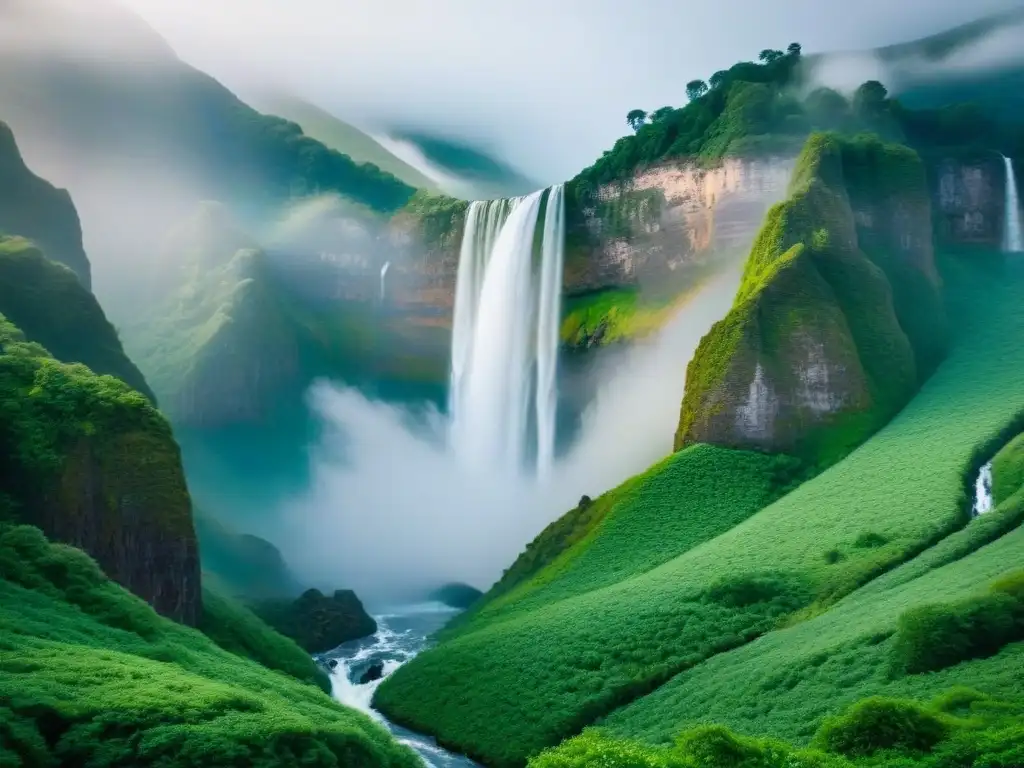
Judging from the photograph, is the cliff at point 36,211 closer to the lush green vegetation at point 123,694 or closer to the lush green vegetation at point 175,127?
the lush green vegetation at point 123,694

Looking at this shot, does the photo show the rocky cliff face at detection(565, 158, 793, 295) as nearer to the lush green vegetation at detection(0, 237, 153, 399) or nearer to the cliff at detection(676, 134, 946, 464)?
the cliff at detection(676, 134, 946, 464)

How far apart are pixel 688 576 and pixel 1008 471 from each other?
12888 mm

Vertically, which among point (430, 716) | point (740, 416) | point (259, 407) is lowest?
point (430, 716)

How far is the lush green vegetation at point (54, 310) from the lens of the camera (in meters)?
48.4

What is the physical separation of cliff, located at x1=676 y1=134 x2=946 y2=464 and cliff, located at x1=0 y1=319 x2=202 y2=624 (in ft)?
86.7

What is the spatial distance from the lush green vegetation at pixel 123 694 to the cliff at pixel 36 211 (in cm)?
3554

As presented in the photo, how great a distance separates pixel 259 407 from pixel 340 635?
4110cm

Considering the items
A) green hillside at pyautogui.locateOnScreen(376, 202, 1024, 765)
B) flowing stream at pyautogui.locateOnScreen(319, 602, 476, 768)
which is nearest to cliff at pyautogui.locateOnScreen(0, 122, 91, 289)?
flowing stream at pyautogui.locateOnScreen(319, 602, 476, 768)

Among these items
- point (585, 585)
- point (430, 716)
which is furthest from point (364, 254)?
point (430, 716)

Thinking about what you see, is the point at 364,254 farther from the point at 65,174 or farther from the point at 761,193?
the point at 761,193

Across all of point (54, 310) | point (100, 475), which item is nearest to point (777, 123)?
point (54, 310)

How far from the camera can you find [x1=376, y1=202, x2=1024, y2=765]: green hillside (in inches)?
1433

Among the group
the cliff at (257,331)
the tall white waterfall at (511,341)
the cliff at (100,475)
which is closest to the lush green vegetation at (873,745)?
the cliff at (100,475)

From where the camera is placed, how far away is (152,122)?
363ft
